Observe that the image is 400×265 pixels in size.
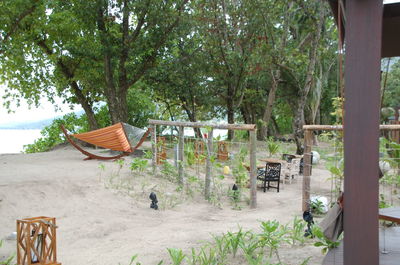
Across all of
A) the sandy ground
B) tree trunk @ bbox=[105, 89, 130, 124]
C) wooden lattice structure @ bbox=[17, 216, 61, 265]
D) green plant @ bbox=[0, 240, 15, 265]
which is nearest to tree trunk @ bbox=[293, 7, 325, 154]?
the sandy ground

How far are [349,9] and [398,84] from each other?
897 inches

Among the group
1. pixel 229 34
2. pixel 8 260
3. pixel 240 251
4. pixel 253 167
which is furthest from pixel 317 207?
pixel 229 34

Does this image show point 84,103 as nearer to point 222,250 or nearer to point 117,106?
point 117,106

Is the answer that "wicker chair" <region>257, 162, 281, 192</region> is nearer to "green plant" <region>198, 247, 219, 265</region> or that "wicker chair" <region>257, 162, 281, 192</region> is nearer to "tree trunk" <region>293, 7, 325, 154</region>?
"tree trunk" <region>293, 7, 325, 154</region>

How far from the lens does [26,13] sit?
9.96 meters

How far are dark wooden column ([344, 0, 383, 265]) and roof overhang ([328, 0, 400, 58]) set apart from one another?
33 centimetres

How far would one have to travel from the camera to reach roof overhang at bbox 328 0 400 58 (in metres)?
2.53

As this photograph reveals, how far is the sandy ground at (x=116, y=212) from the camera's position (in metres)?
3.94

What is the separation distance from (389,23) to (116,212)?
405 centimetres

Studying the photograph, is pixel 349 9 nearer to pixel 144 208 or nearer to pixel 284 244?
pixel 284 244

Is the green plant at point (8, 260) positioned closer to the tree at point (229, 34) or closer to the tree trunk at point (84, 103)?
the tree trunk at point (84, 103)

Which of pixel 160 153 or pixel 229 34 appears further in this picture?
pixel 229 34

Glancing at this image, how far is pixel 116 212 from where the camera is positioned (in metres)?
5.55

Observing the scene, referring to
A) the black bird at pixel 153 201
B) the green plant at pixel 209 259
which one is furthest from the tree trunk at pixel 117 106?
the green plant at pixel 209 259
